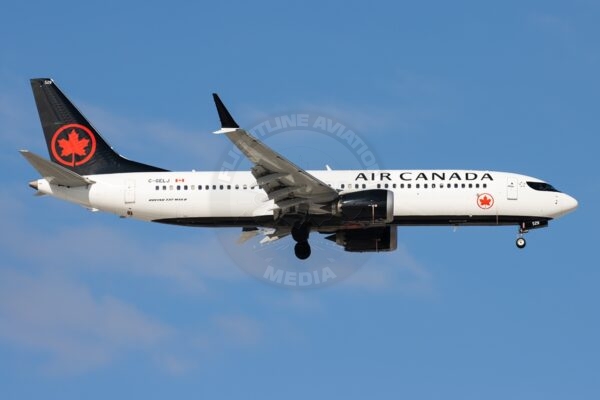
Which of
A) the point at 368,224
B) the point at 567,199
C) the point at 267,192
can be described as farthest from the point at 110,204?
the point at 567,199

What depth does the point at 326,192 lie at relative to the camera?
76188 millimetres

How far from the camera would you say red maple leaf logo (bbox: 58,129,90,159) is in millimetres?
83875

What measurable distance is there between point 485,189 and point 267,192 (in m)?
12.7

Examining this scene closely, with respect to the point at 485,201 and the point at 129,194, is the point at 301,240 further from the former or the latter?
the point at 485,201

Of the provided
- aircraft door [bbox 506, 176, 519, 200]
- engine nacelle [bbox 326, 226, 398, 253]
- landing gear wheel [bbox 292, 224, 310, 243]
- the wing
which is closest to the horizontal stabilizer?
the wing

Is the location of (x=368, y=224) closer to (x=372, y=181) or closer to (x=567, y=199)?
(x=372, y=181)

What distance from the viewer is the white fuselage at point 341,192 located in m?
78.1

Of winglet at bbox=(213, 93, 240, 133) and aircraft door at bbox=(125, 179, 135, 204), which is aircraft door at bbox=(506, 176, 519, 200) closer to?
winglet at bbox=(213, 93, 240, 133)

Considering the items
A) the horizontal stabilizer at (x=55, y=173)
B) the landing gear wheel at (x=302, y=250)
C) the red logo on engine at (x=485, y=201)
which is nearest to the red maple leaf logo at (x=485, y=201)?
the red logo on engine at (x=485, y=201)

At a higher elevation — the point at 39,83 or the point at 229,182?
the point at 39,83

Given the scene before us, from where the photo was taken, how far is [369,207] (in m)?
75.4

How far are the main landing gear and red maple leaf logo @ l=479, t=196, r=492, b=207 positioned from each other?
33.6 ft

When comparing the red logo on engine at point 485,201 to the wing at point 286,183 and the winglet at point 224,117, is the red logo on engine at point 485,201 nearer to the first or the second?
the wing at point 286,183

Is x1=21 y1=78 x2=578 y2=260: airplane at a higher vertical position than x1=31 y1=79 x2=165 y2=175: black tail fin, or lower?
lower
